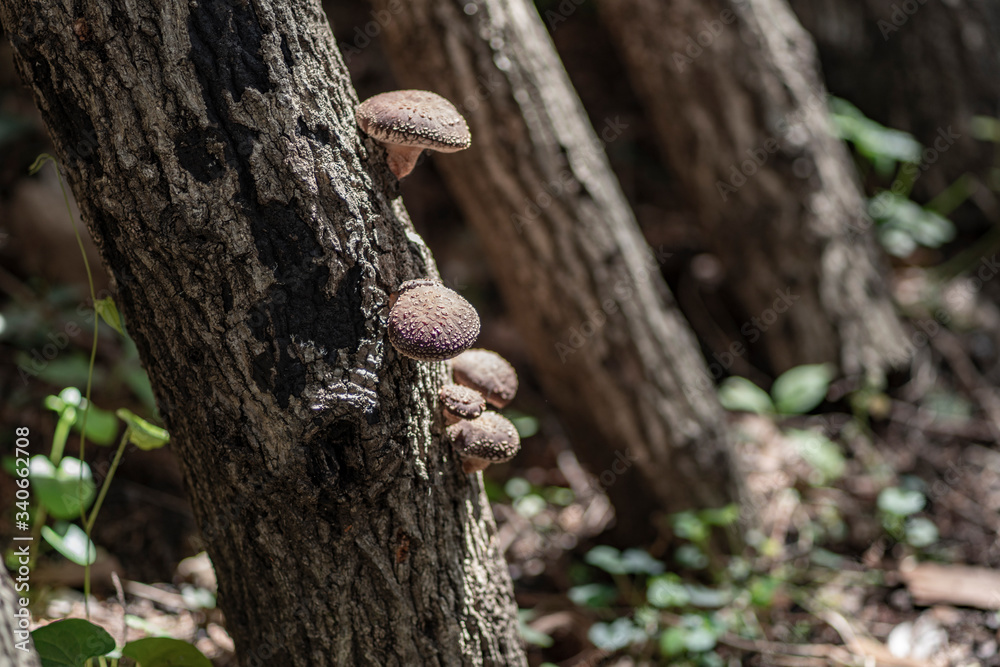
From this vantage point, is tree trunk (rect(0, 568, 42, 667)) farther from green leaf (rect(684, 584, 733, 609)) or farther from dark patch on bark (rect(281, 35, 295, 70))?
green leaf (rect(684, 584, 733, 609))

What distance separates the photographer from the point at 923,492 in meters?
4.05

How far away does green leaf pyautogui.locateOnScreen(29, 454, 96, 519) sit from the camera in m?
2.31

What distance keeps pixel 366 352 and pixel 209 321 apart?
0.39 metres

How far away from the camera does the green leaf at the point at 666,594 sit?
314 cm

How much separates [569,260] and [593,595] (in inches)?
65.1

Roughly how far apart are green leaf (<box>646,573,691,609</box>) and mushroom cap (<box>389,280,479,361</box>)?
6.39 feet

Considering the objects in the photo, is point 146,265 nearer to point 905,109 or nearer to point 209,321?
point 209,321

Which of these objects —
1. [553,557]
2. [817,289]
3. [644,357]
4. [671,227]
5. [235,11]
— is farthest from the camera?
[671,227]

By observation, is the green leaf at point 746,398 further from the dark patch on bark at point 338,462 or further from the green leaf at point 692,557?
the dark patch on bark at point 338,462

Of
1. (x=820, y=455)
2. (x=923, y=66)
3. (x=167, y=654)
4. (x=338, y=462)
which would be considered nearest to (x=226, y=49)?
(x=338, y=462)

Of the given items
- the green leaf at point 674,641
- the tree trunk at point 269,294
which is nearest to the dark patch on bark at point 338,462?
the tree trunk at point 269,294

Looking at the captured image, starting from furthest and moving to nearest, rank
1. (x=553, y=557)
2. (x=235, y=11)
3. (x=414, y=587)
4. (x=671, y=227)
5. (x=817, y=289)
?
1. (x=671, y=227)
2. (x=817, y=289)
3. (x=553, y=557)
4. (x=414, y=587)
5. (x=235, y=11)

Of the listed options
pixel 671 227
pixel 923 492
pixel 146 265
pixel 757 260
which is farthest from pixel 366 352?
pixel 671 227

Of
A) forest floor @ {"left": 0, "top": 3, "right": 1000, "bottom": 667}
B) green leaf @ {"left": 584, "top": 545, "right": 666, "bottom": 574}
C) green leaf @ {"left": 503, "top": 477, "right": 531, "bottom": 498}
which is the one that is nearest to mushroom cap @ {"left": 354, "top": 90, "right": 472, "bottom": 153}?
forest floor @ {"left": 0, "top": 3, "right": 1000, "bottom": 667}
